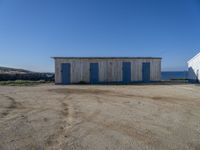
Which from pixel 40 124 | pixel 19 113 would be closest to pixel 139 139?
pixel 40 124

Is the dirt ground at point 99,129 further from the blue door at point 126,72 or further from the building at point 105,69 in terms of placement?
the blue door at point 126,72

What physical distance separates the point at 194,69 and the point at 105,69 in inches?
393

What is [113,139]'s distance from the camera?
4.19 meters

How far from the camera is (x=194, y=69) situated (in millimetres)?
21766

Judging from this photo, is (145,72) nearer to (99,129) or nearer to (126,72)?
(126,72)

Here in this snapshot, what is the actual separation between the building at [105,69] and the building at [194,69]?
3.91 m

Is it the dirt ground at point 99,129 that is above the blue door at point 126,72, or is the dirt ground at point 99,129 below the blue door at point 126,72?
below

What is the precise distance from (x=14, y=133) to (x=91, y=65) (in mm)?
16023

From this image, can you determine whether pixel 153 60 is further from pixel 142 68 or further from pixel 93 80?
pixel 93 80

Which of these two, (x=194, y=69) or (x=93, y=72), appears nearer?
(x=93, y=72)

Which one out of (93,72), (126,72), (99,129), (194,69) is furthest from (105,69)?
(99,129)

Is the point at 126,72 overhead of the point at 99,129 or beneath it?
overhead

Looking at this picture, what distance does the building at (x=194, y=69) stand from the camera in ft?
67.8

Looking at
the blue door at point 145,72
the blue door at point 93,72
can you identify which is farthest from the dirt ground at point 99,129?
the blue door at point 145,72
